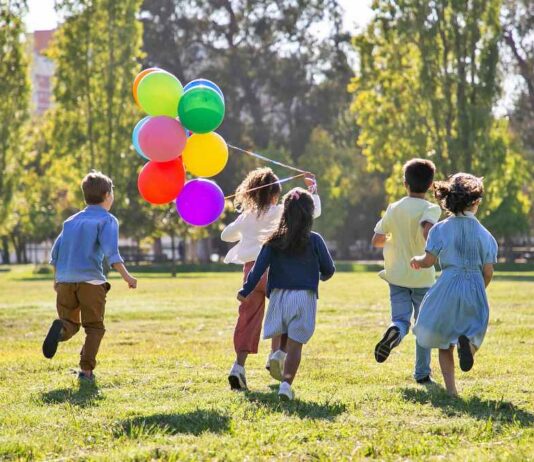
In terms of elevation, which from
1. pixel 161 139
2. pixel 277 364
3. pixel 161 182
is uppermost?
pixel 161 139

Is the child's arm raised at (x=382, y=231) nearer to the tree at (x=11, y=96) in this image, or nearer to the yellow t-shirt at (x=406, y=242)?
the yellow t-shirt at (x=406, y=242)

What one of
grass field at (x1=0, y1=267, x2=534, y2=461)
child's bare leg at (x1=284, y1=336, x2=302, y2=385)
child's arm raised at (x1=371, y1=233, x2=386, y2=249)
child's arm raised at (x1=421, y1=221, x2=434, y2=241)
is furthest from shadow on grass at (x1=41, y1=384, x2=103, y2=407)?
child's arm raised at (x1=421, y1=221, x2=434, y2=241)

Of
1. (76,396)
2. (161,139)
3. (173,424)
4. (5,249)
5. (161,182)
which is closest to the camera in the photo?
(173,424)

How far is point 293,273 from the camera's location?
694 cm

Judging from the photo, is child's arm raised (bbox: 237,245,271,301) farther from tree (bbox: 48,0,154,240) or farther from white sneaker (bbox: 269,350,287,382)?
tree (bbox: 48,0,154,240)

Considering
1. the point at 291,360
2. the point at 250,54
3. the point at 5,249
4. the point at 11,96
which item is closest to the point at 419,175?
the point at 291,360

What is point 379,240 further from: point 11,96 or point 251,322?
point 11,96

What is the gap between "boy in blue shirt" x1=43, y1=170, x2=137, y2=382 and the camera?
7.82 meters

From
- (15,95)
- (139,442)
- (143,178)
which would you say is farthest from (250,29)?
(139,442)

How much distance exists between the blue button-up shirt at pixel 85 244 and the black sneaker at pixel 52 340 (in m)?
0.38

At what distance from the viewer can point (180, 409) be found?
625cm

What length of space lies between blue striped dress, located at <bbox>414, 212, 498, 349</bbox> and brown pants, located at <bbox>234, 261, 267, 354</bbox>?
4.50ft

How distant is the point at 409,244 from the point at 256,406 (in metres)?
2.14

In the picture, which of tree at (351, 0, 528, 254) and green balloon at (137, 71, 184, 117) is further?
tree at (351, 0, 528, 254)
